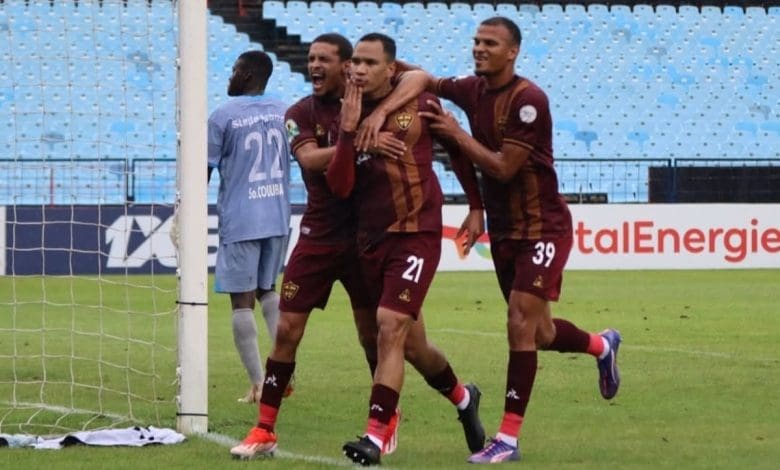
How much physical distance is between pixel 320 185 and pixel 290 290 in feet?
1.67

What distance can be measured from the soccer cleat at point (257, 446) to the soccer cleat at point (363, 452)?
55cm

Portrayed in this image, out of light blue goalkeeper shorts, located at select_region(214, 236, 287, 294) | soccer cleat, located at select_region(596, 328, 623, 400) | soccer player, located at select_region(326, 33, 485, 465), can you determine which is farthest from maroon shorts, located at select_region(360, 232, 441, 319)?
light blue goalkeeper shorts, located at select_region(214, 236, 287, 294)

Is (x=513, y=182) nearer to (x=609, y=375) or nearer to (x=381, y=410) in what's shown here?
(x=381, y=410)

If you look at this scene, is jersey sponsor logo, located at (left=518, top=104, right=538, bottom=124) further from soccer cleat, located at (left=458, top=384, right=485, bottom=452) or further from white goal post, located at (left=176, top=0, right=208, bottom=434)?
white goal post, located at (left=176, top=0, right=208, bottom=434)

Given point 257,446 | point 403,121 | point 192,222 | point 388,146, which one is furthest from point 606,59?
point 257,446

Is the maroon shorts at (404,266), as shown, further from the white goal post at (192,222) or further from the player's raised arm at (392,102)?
the white goal post at (192,222)

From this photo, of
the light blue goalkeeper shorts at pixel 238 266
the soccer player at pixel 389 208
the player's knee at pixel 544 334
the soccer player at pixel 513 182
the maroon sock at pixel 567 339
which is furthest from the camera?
the light blue goalkeeper shorts at pixel 238 266

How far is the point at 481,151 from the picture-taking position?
662 cm

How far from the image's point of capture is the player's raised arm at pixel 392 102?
6.45m

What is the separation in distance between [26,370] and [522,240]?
4.95 m

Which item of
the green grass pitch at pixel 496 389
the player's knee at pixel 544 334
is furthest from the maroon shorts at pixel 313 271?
the player's knee at pixel 544 334

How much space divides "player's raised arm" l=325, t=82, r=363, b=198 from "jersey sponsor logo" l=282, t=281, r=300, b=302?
24.3 inches

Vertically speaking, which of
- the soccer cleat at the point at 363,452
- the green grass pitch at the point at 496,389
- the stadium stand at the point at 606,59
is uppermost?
the stadium stand at the point at 606,59

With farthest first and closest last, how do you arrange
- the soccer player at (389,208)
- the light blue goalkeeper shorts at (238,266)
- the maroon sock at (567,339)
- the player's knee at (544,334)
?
the light blue goalkeeper shorts at (238,266) → the maroon sock at (567,339) → the player's knee at (544,334) → the soccer player at (389,208)
